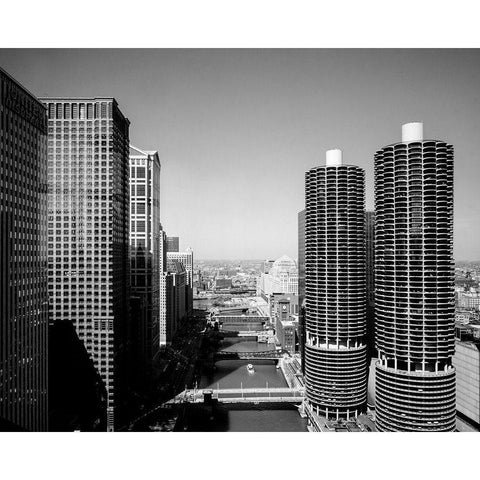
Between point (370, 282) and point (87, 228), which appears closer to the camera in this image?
point (87, 228)

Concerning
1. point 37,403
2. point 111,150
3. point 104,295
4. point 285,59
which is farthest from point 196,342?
point 285,59

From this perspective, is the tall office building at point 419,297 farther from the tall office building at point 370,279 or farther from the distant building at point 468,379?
the tall office building at point 370,279

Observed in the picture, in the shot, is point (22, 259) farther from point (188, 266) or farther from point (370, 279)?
point (188, 266)

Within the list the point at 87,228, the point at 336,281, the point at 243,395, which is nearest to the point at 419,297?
the point at 336,281

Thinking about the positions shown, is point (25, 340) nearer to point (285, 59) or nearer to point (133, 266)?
point (285, 59)

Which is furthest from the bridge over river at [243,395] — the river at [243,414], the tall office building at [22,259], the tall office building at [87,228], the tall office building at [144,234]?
the tall office building at [22,259]
